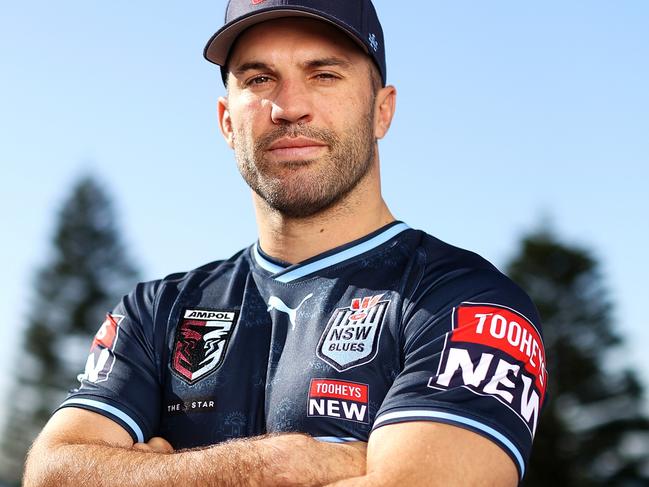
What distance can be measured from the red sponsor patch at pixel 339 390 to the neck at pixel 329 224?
766mm

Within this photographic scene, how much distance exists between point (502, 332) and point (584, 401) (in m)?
41.1

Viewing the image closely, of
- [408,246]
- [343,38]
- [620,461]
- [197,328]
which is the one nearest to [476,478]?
[408,246]

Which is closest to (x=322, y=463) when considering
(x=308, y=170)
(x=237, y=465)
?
(x=237, y=465)

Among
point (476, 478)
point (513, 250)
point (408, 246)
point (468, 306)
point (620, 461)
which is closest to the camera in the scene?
point (476, 478)

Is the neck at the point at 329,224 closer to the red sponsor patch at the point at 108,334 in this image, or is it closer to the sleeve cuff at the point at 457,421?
the red sponsor patch at the point at 108,334

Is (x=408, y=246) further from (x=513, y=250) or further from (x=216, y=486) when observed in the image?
(x=513, y=250)

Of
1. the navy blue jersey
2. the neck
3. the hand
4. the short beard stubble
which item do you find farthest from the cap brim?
the hand

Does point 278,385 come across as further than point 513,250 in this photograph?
No

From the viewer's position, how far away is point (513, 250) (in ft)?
153

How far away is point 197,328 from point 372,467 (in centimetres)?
125

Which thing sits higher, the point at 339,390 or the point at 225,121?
the point at 225,121

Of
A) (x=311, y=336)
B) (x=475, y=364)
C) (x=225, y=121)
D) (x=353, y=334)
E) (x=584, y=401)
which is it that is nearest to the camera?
(x=475, y=364)

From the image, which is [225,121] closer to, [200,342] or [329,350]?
[200,342]

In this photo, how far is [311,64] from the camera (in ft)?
13.8
